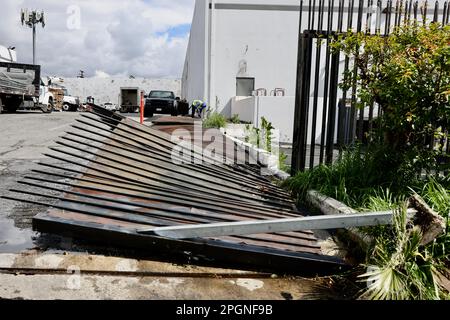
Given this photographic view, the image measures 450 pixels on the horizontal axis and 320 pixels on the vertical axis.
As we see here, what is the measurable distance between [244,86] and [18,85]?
13134 millimetres

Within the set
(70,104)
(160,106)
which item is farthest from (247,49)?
(70,104)

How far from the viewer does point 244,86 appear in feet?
57.5

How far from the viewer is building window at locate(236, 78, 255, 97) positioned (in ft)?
57.3

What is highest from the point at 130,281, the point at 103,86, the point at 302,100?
the point at 103,86

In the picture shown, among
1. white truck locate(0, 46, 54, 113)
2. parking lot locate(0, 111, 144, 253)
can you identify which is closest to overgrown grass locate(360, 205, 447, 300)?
parking lot locate(0, 111, 144, 253)

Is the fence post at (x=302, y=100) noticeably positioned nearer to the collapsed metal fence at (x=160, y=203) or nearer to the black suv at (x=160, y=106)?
the collapsed metal fence at (x=160, y=203)

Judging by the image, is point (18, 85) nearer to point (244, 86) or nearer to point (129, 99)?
point (244, 86)

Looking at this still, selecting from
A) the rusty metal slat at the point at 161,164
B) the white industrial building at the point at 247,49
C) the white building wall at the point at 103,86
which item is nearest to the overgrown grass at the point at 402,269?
the rusty metal slat at the point at 161,164

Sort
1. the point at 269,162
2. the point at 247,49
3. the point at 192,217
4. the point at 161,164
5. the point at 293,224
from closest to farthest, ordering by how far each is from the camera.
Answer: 1. the point at 293,224
2. the point at 192,217
3. the point at 161,164
4. the point at 269,162
5. the point at 247,49

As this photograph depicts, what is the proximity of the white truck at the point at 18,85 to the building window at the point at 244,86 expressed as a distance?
1282cm

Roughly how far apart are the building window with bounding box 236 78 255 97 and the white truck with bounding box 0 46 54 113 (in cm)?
1282

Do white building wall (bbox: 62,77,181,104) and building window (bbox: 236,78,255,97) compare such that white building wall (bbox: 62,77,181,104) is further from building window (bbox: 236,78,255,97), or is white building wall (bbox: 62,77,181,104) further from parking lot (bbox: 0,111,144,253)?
parking lot (bbox: 0,111,144,253)
